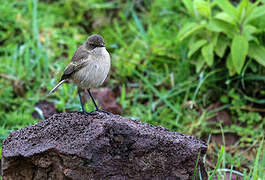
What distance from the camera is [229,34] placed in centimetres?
713

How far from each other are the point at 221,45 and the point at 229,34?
0.30 m

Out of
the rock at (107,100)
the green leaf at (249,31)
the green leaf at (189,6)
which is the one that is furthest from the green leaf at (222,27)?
the rock at (107,100)

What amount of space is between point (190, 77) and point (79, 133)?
14.6 feet

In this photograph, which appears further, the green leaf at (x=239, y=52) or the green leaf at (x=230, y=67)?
the green leaf at (x=230, y=67)

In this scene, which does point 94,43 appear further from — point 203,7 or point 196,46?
point 203,7

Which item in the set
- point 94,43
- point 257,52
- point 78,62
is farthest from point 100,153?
point 257,52

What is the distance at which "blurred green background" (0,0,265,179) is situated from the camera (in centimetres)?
707

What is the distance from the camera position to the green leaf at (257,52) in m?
6.96

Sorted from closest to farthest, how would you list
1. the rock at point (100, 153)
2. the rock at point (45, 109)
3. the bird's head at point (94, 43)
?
1. the rock at point (100, 153)
2. the bird's head at point (94, 43)
3. the rock at point (45, 109)

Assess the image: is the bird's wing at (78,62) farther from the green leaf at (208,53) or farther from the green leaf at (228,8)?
the green leaf at (228,8)

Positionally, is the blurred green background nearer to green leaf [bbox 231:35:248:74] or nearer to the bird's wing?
green leaf [bbox 231:35:248:74]

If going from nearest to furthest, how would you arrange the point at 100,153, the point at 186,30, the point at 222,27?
the point at 100,153 < the point at 222,27 < the point at 186,30

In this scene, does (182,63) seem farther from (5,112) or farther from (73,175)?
(73,175)

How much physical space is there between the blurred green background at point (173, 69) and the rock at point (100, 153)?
2.45 meters
